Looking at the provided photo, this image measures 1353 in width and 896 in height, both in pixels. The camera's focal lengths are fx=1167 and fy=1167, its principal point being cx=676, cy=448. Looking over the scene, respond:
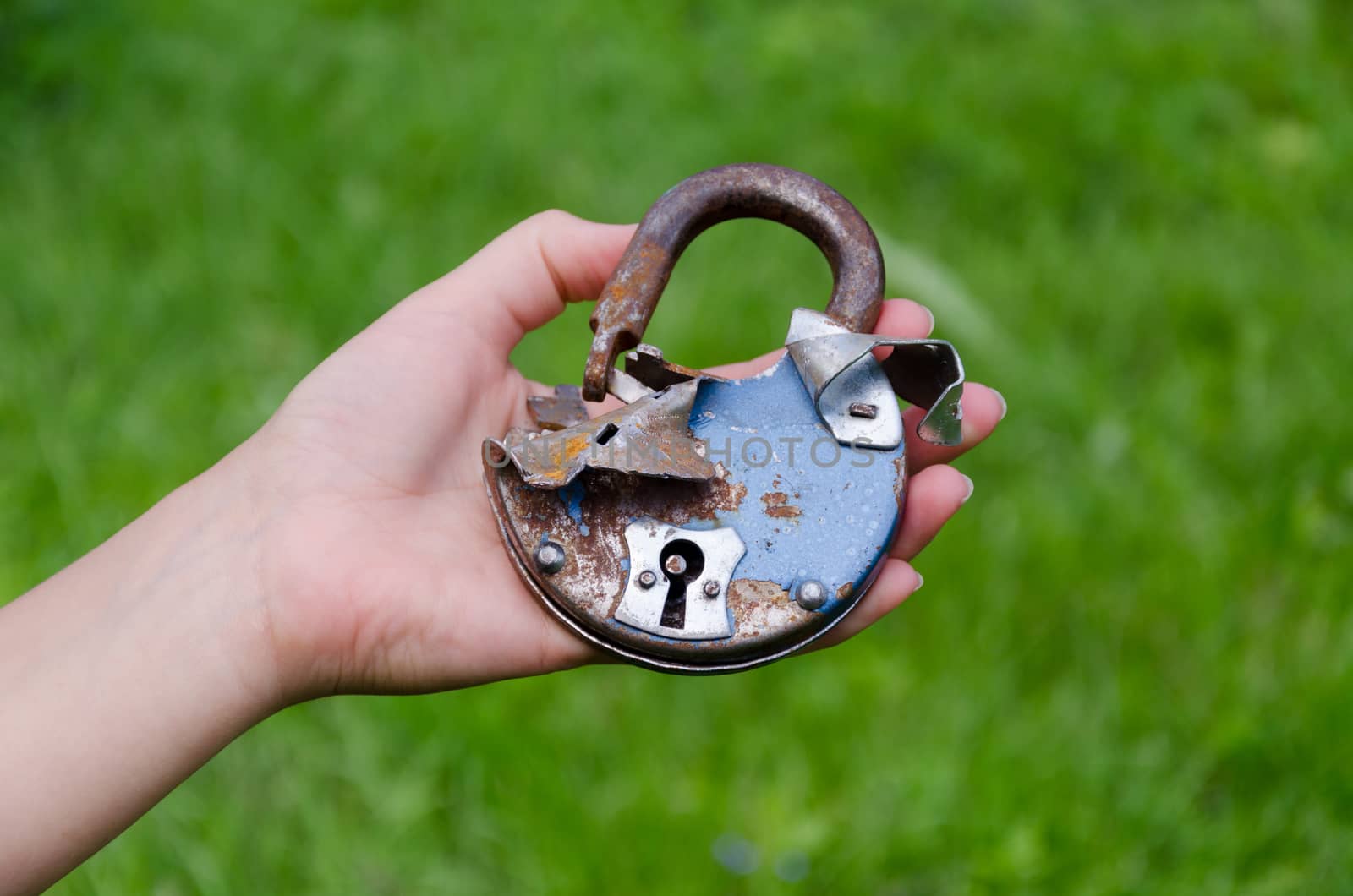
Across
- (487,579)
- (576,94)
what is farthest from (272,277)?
(487,579)

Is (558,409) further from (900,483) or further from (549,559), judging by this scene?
(900,483)

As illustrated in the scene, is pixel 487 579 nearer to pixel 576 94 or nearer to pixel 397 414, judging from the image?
pixel 397 414

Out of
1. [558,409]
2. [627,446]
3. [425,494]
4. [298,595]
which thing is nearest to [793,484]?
[627,446]

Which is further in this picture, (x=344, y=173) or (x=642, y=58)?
(x=642, y=58)

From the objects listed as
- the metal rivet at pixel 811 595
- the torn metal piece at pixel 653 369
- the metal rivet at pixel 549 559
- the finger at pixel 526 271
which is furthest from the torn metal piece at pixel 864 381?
the metal rivet at pixel 549 559

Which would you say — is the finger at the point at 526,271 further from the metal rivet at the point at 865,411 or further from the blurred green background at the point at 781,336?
the blurred green background at the point at 781,336

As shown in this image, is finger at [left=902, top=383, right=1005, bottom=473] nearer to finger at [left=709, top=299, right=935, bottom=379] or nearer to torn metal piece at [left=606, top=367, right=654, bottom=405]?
finger at [left=709, top=299, right=935, bottom=379]

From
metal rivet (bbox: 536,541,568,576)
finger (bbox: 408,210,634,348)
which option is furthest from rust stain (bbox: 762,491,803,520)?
finger (bbox: 408,210,634,348)
